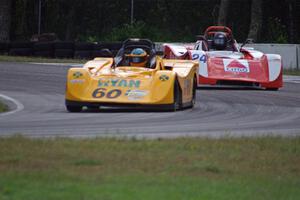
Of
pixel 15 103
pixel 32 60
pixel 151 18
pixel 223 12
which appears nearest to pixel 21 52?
pixel 32 60

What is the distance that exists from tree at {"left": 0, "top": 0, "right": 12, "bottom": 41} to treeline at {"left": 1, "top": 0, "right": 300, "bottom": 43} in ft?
3.35

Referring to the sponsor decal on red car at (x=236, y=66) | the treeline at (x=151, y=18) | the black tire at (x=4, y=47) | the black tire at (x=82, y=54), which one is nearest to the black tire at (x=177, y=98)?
the sponsor decal on red car at (x=236, y=66)

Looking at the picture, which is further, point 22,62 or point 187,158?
point 22,62

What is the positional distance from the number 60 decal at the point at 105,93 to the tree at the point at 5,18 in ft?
82.0

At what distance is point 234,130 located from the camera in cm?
1369

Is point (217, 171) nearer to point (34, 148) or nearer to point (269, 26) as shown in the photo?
point (34, 148)

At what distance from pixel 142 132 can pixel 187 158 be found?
2.81m

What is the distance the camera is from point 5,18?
4066 centimetres

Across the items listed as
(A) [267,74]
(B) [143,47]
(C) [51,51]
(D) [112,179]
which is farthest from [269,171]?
(C) [51,51]

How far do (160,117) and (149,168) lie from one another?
591 cm

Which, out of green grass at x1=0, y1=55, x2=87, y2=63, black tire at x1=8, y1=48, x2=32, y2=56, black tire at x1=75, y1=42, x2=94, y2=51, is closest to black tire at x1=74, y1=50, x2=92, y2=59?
black tire at x1=75, y1=42, x2=94, y2=51

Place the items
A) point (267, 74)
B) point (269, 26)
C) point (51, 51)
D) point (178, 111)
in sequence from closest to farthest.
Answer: point (178, 111), point (267, 74), point (51, 51), point (269, 26)

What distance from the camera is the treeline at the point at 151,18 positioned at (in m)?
40.2

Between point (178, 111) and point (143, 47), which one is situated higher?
point (143, 47)
